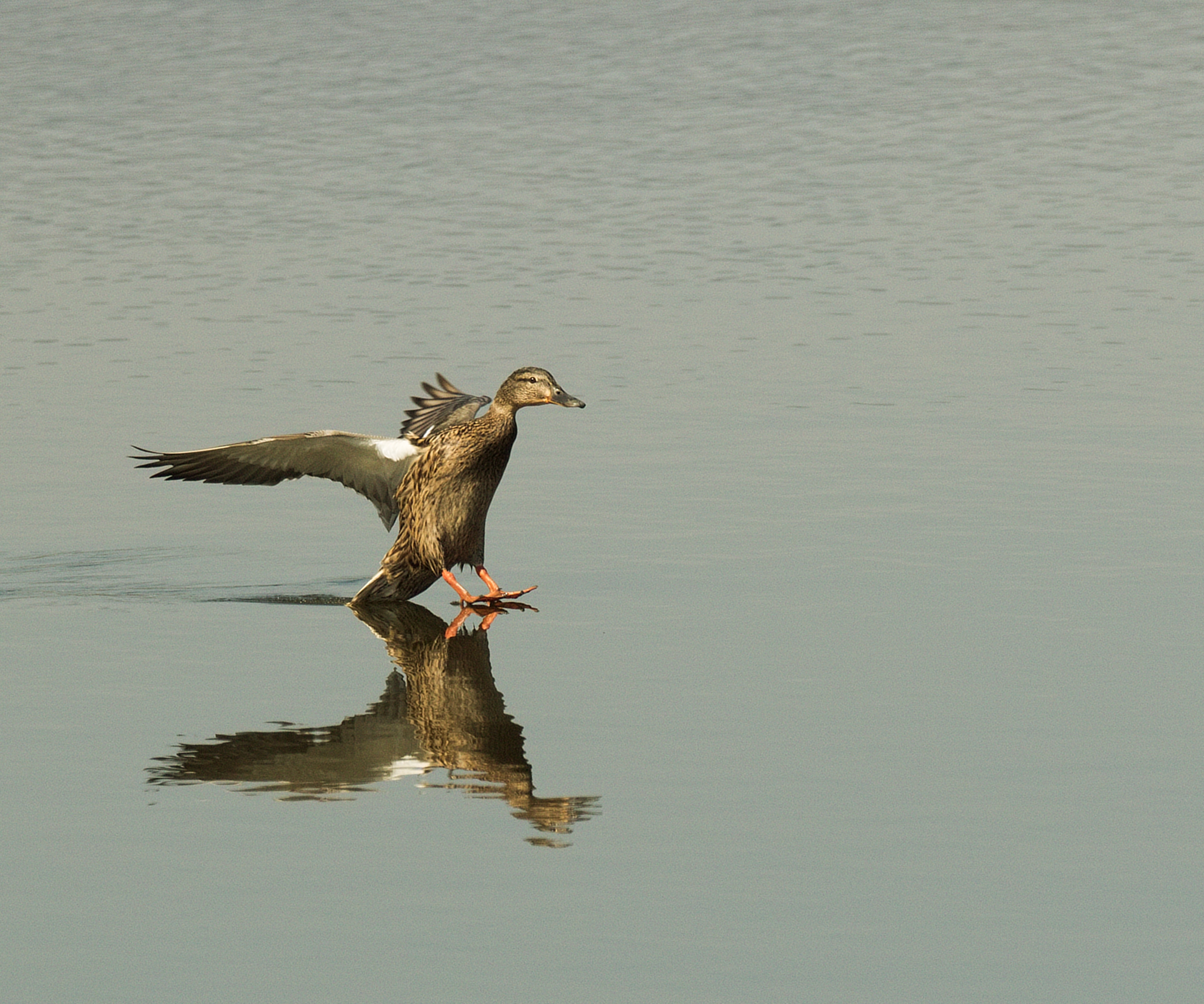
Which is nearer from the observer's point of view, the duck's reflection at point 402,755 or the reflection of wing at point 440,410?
the duck's reflection at point 402,755

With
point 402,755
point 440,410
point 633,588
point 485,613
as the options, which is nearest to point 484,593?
point 485,613

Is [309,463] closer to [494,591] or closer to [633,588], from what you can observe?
[494,591]

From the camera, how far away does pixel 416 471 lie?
11.9 m

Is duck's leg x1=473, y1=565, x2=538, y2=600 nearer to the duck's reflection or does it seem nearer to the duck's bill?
the duck's bill

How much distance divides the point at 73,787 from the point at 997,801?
117 inches

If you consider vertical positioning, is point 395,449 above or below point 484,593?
above

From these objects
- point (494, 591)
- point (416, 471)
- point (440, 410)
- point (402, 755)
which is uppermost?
point (440, 410)

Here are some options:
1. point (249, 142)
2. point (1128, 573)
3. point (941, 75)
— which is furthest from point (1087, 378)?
point (941, 75)

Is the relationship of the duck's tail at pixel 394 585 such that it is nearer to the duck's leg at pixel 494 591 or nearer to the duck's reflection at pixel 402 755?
the duck's leg at pixel 494 591

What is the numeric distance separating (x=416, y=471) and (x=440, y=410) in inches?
37.8

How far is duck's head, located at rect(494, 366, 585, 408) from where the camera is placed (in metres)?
11.6

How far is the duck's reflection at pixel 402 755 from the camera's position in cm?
768

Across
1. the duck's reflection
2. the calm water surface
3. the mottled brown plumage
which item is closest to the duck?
the mottled brown plumage

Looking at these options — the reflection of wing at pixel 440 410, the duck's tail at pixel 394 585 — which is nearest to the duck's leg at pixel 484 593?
the duck's tail at pixel 394 585
